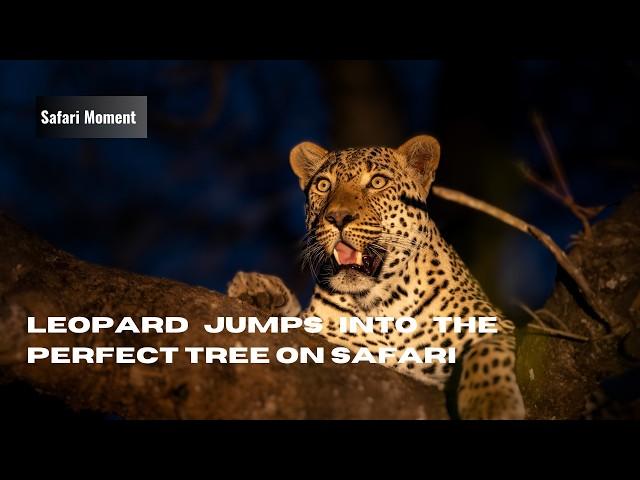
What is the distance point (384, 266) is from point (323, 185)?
71 cm

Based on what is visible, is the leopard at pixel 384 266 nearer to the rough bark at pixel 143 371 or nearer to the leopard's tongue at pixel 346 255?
the leopard's tongue at pixel 346 255

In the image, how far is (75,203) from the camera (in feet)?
39.0

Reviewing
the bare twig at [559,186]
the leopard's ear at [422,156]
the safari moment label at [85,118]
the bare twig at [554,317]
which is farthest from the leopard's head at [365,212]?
the safari moment label at [85,118]

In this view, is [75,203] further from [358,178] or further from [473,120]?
[358,178]

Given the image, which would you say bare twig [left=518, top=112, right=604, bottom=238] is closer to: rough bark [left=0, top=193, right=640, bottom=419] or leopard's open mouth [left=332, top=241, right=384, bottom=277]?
rough bark [left=0, top=193, right=640, bottom=419]

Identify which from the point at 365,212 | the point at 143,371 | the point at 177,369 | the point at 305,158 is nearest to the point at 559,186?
the point at 365,212

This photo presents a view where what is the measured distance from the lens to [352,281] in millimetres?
4211

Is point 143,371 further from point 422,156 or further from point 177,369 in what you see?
point 422,156

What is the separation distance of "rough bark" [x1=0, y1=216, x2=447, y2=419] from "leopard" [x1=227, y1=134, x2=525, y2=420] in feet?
3.36

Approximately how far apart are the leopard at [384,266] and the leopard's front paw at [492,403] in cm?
57

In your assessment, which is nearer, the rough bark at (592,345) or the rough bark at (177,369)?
the rough bark at (177,369)

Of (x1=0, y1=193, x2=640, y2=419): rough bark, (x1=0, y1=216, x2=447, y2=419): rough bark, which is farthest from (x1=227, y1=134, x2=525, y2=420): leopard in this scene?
(x1=0, y1=216, x2=447, y2=419): rough bark

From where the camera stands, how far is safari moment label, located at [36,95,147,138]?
18.0 feet

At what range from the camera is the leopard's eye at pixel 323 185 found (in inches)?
180
